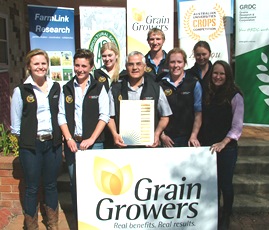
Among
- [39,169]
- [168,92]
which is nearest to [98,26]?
[168,92]

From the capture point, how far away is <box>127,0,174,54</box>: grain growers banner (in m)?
5.20

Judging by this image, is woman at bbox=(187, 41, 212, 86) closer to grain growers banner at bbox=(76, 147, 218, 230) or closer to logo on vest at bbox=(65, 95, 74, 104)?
grain growers banner at bbox=(76, 147, 218, 230)

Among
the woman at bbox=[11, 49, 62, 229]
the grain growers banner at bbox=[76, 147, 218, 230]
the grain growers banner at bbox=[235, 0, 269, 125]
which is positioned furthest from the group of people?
the grain growers banner at bbox=[235, 0, 269, 125]

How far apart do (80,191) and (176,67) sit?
133 cm

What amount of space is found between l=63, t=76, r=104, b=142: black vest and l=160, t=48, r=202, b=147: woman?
0.63m

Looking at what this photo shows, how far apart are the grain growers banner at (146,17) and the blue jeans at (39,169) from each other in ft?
9.79

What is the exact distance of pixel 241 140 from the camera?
15.1 ft

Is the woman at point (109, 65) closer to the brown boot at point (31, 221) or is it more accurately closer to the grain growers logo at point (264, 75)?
the brown boot at point (31, 221)

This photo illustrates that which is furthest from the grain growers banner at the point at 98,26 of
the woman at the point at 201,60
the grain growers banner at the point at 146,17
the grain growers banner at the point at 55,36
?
the woman at the point at 201,60

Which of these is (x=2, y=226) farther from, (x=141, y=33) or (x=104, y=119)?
(x=141, y=33)

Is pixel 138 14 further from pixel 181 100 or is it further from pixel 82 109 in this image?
pixel 82 109

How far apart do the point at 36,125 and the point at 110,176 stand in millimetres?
745

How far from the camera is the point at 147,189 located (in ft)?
8.97

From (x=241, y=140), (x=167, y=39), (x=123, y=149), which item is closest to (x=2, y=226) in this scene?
(x=123, y=149)
